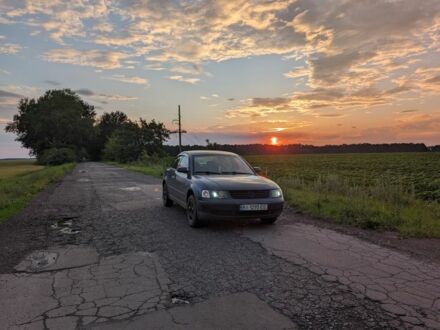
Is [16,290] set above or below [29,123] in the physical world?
below

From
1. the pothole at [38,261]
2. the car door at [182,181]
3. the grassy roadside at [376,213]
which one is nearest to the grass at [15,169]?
the car door at [182,181]

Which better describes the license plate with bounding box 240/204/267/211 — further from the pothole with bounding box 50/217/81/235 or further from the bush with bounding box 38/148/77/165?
the bush with bounding box 38/148/77/165

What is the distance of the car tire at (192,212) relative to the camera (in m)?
7.91

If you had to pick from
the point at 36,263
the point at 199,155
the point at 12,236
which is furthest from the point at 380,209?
the point at 12,236

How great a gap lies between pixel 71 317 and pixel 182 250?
8.56 ft

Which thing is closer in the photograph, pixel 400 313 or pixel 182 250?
pixel 400 313

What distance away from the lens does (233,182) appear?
792 cm

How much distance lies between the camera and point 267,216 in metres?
7.91

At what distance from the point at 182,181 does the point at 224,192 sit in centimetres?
194

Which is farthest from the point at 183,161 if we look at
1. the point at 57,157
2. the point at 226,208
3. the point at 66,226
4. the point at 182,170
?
the point at 57,157

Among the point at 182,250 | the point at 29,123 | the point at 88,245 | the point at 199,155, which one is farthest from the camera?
the point at 29,123

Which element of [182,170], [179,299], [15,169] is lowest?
[15,169]

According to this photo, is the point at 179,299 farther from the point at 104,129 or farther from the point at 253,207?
the point at 104,129

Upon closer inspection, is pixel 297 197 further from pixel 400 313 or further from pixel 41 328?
pixel 41 328
